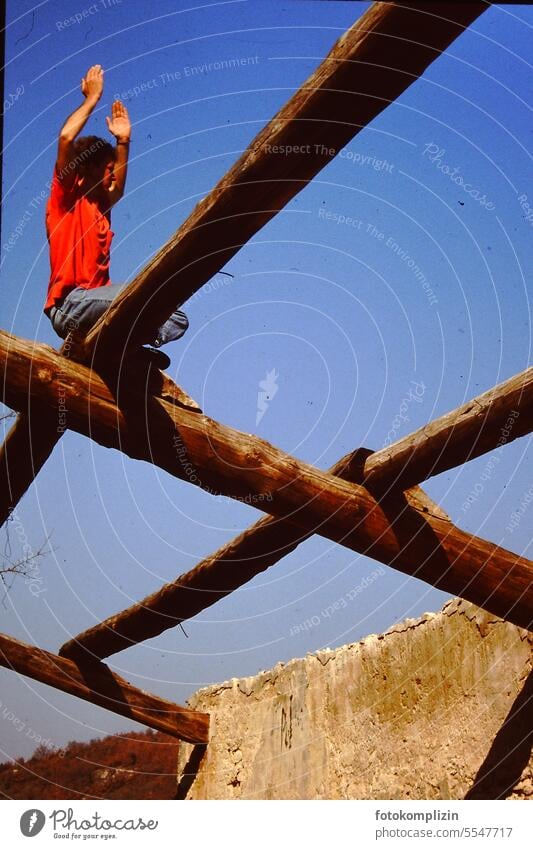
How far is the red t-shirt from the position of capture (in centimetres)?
329

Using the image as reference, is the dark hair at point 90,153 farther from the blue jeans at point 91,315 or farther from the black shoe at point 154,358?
the black shoe at point 154,358

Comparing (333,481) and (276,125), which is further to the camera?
(333,481)

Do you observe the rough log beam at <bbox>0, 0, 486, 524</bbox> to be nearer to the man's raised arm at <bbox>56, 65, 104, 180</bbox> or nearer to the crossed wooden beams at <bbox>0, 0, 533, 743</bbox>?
the crossed wooden beams at <bbox>0, 0, 533, 743</bbox>

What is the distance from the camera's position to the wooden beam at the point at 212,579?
3.77 meters

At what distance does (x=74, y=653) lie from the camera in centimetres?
593

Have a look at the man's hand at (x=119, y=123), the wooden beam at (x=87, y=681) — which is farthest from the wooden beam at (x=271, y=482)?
the wooden beam at (x=87, y=681)

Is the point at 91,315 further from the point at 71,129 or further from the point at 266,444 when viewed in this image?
the point at 266,444

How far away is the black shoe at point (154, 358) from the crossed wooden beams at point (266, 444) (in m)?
0.05

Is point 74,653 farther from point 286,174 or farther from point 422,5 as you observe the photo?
point 422,5

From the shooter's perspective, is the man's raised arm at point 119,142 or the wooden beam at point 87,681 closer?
the man's raised arm at point 119,142

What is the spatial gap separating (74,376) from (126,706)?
151 inches

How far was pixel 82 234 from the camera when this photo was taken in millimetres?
3281

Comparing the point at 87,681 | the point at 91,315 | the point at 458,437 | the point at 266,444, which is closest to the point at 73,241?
the point at 91,315
